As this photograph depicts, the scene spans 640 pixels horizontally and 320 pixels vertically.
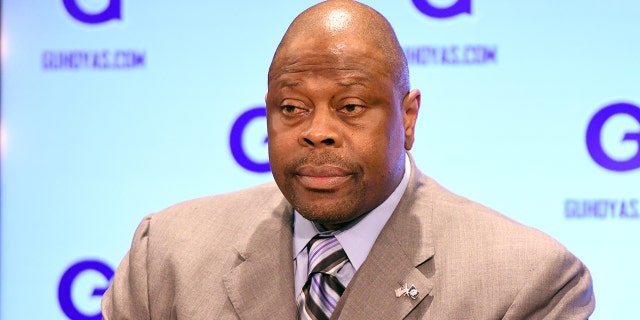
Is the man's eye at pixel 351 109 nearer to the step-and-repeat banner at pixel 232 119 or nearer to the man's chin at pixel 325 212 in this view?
the man's chin at pixel 325 212

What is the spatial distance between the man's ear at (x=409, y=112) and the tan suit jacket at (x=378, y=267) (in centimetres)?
13

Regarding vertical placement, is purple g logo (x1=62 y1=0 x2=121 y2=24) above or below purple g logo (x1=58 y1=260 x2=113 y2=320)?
above

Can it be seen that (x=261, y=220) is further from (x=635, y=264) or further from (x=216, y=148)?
(x=635, y=264)

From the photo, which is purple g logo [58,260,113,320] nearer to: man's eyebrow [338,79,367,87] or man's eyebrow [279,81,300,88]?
man's eyebrow [279,81,300,88]

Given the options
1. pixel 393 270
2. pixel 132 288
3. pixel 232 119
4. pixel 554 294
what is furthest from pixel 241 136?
pixel 554 294

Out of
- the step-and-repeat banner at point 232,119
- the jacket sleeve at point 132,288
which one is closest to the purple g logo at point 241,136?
the step-and-repeat banner at point 232,119

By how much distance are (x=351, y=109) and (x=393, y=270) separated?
38 cm

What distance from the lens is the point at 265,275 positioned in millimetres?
2123

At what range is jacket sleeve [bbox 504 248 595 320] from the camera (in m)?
1.97

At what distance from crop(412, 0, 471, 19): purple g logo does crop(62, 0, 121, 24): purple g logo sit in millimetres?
1026

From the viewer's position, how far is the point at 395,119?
202 cm

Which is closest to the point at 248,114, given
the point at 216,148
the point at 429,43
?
the point at 216,148

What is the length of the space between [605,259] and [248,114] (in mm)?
1212

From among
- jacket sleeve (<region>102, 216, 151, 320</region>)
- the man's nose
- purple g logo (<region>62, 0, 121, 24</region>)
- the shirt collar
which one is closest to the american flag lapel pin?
the shirt collar
